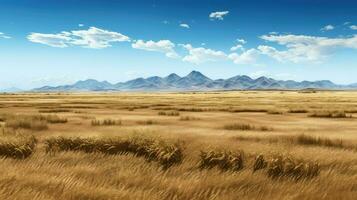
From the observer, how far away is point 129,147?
12.9 m

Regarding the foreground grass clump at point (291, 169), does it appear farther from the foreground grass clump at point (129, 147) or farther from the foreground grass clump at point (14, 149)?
the foreground grass clump at point (14, 149)

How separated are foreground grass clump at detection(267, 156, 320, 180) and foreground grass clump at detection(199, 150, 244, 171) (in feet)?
2.68

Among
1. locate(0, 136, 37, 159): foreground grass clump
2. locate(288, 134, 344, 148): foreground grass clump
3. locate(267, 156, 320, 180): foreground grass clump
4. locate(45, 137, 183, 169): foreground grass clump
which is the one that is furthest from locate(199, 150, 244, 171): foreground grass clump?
locate(288, 134, 344, 148): foreground grass clump

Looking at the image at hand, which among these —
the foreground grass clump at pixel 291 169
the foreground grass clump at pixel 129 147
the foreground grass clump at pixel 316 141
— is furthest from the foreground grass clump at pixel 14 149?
the foreground grass clump at pixel 316 141

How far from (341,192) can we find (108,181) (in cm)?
404

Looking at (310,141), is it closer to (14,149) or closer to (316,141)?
(316,141)

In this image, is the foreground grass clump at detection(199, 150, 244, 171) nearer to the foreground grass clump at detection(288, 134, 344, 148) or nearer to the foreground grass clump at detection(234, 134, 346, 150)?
the foreground grass clump at detection(234, 134, 346, 150)

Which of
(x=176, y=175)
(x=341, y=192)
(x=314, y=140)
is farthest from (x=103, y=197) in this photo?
(x=314, y=140)

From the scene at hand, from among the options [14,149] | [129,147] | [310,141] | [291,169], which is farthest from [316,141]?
[14,149]

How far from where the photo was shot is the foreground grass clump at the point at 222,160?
10.3 metres

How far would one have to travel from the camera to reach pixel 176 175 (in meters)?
9.49

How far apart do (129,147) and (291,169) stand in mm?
4914

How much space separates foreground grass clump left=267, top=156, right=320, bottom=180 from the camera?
9.43 metres

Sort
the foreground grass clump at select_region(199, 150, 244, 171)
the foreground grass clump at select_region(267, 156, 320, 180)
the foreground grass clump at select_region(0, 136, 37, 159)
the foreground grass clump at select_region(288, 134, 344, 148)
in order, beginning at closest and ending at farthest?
the foreground grass clump at select_region(267, 156, 320, 180), the foreground grass clump at select_region(199, 150, 244, 171), the foreground grass clump at select_region(0, 136, 37, 159), the foreground grass clump at select_region(288, 134, 344, 148)
